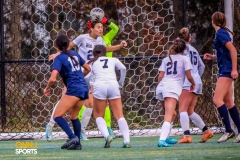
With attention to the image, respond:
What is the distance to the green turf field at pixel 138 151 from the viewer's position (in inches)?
323

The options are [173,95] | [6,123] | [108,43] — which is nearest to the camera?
A: [173,95]

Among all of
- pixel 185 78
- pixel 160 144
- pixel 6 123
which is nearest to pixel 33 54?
pixel 6 123

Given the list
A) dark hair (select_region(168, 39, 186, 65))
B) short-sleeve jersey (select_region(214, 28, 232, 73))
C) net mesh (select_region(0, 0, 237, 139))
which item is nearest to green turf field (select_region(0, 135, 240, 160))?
short-sleeve jersey (select_region(214, 28, 232, 73))

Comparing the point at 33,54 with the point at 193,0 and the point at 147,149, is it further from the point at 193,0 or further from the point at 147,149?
the point at 147,149

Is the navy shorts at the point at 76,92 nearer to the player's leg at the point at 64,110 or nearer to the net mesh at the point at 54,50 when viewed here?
the player's leg at the point at 64,110

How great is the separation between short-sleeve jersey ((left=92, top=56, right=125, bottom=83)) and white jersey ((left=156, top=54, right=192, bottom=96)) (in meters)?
0.51

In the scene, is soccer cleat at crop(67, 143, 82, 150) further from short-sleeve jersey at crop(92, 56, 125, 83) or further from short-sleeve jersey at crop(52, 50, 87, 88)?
short-sleeve jersey at crop(92, 56, 125, 83)

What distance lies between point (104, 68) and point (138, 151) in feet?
4.22

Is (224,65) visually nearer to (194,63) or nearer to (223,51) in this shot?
(223,51)

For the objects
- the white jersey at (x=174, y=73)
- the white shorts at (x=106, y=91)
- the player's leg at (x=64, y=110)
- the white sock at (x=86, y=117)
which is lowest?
the white sock at (x=86, y=117)

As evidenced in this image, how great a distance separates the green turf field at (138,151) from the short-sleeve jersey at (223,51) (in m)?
0.89

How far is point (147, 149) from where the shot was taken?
9.27 meters

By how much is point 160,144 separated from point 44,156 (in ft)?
5.51

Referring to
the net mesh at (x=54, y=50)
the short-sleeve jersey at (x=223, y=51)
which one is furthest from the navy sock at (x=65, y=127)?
the net mesh at (x=54, y=50)
